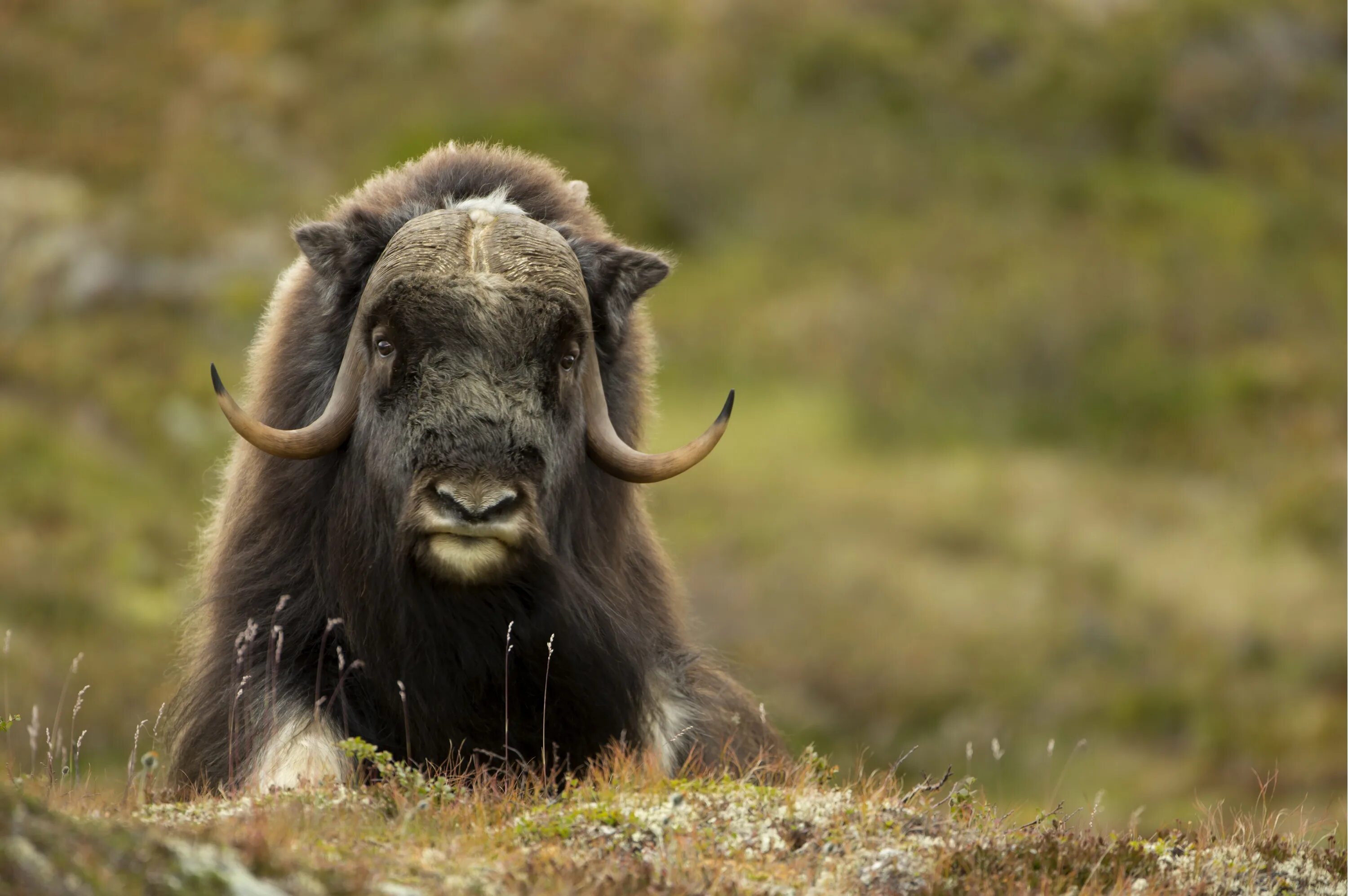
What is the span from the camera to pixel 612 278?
17.9ft

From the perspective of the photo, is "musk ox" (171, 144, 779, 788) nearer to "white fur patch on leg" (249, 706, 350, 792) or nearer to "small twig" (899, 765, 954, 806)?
"white fur patch on leg" (249, 706, 350, 792)

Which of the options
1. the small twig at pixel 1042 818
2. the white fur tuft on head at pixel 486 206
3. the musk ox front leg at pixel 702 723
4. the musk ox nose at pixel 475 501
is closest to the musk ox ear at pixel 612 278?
the white fur tuft on head at pixel 486 206

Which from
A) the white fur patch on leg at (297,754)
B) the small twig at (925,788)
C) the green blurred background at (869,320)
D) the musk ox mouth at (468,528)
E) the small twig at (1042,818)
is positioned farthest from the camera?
the green blurred background at (869,320)

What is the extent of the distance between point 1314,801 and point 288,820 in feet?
57.7

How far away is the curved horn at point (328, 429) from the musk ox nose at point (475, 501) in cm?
58

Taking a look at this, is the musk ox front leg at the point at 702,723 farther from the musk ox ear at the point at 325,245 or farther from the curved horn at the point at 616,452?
the musk ox ear at the point at 325,245

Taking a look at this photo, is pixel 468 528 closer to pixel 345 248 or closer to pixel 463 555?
pixel 463 555

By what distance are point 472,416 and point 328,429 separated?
22.4 inches

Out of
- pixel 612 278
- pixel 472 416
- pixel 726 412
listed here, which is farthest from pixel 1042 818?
pixel 612 278

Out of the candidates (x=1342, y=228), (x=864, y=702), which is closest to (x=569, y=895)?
(x=864, y=702)

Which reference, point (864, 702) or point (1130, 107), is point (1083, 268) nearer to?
point (1130, 107)

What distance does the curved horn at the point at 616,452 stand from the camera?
17.1 ft

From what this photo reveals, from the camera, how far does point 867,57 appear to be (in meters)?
43.2

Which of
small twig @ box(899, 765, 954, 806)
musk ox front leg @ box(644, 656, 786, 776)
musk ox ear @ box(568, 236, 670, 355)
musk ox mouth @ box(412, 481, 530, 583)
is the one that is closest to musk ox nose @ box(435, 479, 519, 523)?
musk ox mouth @ box(412, 481, 530, 583)
